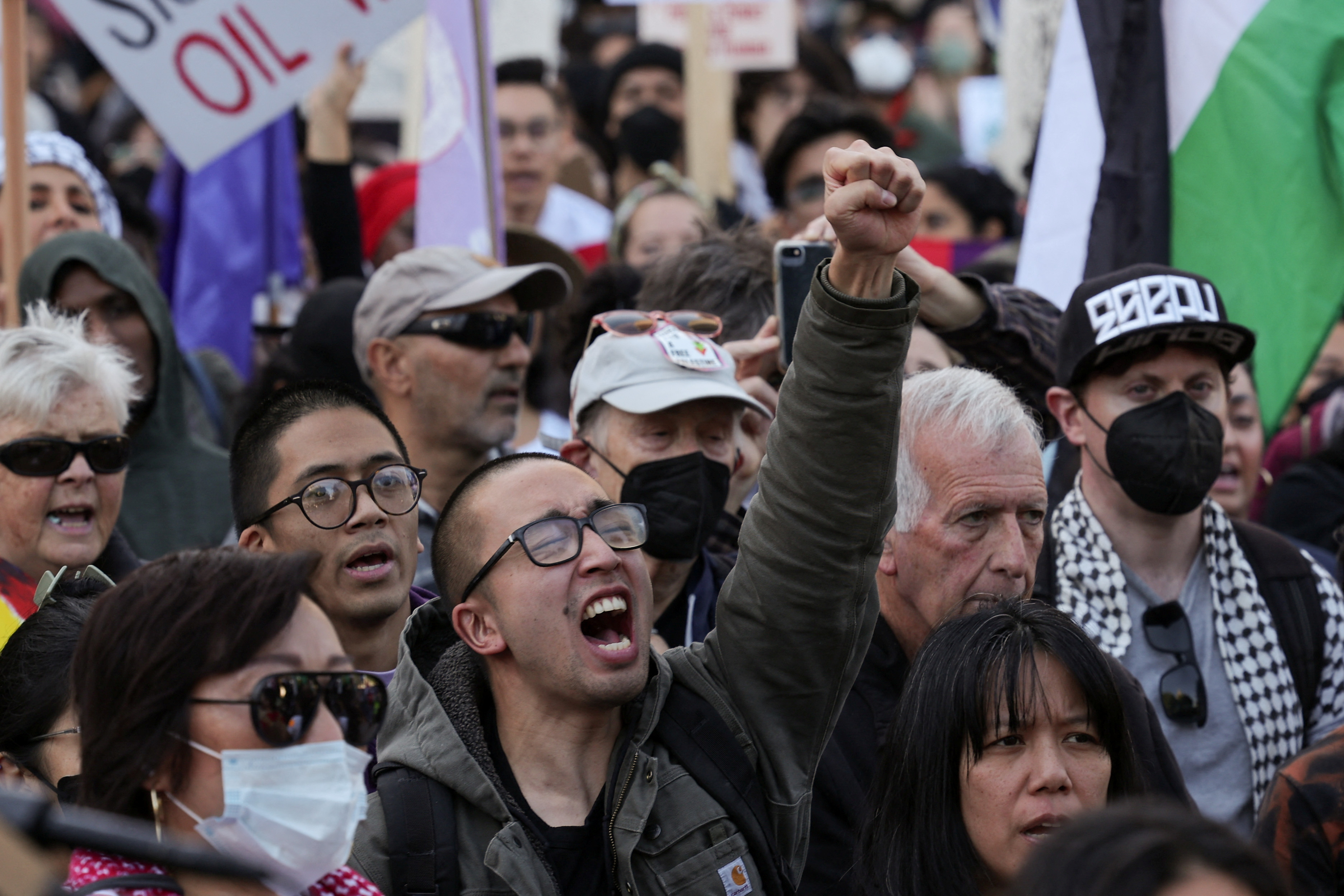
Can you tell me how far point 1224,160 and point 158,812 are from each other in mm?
4054

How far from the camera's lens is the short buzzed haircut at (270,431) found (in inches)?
141

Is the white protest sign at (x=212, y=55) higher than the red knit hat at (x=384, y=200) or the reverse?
higher

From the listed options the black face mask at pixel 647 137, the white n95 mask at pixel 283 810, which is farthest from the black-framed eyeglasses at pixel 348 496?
the black face mask at pixel 647 137

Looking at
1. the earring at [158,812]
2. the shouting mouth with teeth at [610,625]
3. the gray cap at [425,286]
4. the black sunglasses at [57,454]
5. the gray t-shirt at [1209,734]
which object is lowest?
the gray t-shirt at [1209,734]

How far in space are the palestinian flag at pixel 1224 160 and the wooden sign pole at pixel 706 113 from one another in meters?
3.13

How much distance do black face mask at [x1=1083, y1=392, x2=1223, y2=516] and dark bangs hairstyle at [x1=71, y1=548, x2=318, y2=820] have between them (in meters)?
2.36

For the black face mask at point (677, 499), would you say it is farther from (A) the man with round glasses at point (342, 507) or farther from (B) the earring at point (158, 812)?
(B) the earring at point (158, 812)

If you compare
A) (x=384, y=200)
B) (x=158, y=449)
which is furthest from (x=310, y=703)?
(x=384, y=200)

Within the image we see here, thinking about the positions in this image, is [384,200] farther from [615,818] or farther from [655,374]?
[615,818]

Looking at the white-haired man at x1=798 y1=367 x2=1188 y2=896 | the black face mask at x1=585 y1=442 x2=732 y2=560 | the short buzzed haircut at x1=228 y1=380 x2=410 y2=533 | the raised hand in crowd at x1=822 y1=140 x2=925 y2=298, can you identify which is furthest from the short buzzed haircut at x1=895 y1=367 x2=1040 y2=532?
the short buzzed haircut at x1=228 y1=380 x2=410 y2=533

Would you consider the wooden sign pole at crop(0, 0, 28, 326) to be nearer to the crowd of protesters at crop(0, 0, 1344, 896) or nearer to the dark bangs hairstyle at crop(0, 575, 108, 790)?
the crowd of protesters at crop(0, 0, 1344, 896)

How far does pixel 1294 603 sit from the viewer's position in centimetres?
393

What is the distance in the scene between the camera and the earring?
2.26 meters

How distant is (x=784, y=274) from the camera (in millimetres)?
3900
